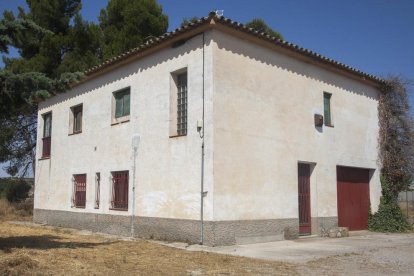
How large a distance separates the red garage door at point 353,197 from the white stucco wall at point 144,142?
6.34 m

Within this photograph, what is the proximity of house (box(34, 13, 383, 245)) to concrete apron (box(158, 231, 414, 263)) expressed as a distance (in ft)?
1.57

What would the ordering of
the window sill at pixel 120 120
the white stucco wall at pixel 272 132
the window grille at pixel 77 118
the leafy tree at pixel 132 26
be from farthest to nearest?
the leafy tree at pixel 132 26 < the window grille at pixel 77 118 < the window sill at pixel 120 120 < the white stucco wall at pixel 272 132

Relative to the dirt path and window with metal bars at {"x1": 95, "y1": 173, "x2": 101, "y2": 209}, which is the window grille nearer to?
window with metal bars at {"x1": 95, "y1": 173, "x2": 101, "y2": 209}

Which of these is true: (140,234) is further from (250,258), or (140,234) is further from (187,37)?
(187,37)

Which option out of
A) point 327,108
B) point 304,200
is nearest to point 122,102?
point 304,200

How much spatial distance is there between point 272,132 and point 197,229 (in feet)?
12.1

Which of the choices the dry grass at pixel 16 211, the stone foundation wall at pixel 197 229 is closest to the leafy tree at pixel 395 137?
the stone foundation wall at pixel 197 229

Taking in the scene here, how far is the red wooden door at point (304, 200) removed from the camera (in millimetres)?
14652

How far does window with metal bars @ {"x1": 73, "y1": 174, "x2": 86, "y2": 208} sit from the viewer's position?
1750 centimetres

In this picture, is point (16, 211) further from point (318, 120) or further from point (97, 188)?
point (318, 120)

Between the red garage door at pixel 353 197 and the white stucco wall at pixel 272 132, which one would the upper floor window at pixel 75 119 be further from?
the red garage door at pixel 353 197

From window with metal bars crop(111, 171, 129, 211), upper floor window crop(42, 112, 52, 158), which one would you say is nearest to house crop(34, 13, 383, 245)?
window with metal bars crop(111, 171, 129, 211)

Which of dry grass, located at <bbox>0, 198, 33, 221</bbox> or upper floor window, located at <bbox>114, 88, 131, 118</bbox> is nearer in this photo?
upper floor window, located at <bbox>114, 88, 131, 118</bbox>

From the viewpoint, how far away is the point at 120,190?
15.5 meters
